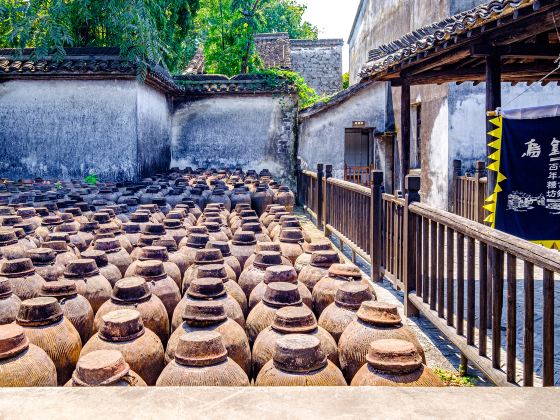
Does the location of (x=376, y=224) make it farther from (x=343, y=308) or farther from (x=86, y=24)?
(x=86, y=24)

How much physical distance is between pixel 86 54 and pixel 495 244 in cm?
1138

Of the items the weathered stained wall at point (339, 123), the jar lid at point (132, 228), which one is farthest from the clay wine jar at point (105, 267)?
the weathered stained wall at point (339, 123)

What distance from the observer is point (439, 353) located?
4.11 metres

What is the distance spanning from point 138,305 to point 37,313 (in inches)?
25.9

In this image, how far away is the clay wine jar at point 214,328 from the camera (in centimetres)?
315

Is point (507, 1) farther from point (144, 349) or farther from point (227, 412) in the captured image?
point (227, 412)

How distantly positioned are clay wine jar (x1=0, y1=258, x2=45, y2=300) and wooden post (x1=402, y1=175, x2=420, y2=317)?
9.96ft

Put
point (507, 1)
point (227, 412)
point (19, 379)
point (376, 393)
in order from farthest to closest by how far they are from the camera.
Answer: point (507, 1) < point (19, 379) < point (376, 393) < point (227, 412)

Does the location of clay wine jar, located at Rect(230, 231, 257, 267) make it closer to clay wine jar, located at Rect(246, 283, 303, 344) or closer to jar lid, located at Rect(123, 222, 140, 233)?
jar lid, located at Rect(123, 222, 140, 233)

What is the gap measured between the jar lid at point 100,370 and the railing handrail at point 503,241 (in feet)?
6.57

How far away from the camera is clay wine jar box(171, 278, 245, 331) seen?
3.58 meters

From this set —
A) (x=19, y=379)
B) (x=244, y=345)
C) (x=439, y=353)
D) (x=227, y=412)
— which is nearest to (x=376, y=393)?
(x=227, y=412)

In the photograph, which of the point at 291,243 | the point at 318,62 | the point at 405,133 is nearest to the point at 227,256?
the point at 291,243

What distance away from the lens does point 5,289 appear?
358cm
